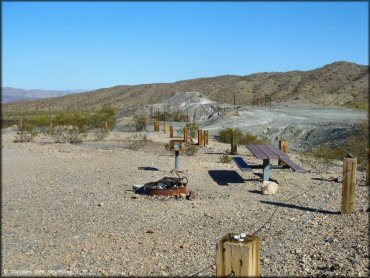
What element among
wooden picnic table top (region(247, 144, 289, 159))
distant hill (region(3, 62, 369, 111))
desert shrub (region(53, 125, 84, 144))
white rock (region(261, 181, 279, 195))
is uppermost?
distant hill (region(3, 62, 369, 111))

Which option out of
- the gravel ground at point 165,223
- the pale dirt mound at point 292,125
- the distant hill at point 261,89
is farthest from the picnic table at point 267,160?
the distant hill at point 261,89

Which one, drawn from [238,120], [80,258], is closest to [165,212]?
[80,258]

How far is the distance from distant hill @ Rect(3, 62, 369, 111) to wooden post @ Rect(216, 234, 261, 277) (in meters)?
50.8

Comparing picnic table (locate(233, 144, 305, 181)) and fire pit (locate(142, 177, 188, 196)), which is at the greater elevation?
picnic table (locate(233, 144, 305, 181))

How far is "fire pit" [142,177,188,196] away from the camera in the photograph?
9.60 meters

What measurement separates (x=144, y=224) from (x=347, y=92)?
6036cm

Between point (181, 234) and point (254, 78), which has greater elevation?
point (254, 78)

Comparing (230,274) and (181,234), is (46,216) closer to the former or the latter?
(181,234)

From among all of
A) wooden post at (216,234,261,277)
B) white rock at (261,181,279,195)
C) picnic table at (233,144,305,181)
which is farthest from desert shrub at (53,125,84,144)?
wooden post at (216,234,261,277)

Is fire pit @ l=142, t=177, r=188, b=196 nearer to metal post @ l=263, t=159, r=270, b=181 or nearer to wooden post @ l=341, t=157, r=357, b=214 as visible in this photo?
metal post @ l=263, t=159, r=270, b=181

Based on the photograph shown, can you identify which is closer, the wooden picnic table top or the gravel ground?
the gravel ground

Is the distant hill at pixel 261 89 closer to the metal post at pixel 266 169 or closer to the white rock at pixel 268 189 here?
the metal post at pixel 266 169

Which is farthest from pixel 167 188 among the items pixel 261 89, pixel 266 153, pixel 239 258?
pixel 261 89

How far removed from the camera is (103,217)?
26.9ft
